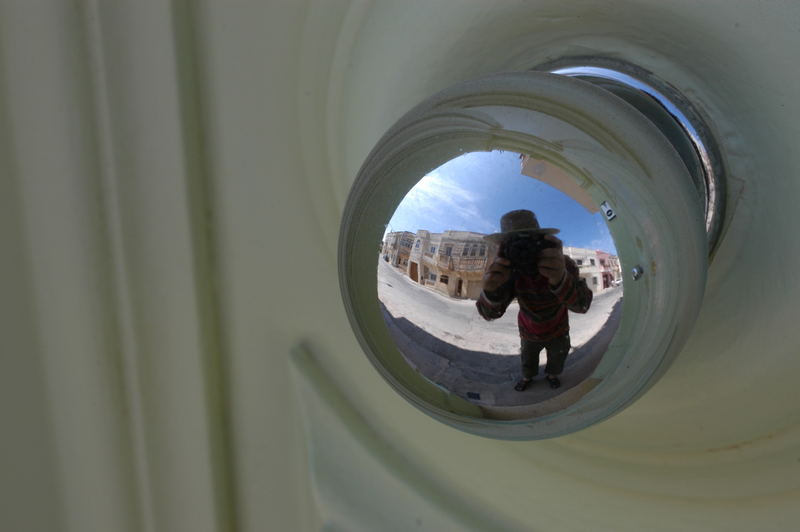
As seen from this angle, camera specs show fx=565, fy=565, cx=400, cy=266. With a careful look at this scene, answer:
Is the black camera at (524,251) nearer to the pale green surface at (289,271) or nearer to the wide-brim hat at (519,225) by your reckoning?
the wide-brim hat at (519,225)

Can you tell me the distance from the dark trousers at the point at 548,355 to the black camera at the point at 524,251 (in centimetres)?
4

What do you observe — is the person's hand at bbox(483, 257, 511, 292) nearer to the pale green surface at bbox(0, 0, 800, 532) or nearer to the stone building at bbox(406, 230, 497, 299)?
the stone building at bbox(406, 230, 497, 299)

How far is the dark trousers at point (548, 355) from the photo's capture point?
274 millimetres

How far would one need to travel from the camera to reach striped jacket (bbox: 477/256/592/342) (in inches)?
10.3

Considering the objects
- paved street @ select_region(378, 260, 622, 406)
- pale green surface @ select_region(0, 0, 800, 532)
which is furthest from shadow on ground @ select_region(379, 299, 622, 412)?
pale green surface @ select_region(0, 0, 800, 532)

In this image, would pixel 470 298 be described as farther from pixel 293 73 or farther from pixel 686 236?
pixel 293 73

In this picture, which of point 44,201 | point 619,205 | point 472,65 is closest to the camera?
point 619,205

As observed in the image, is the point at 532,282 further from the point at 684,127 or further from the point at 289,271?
the point at 289,271

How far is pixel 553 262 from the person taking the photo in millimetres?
260

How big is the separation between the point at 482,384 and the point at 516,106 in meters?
0.14

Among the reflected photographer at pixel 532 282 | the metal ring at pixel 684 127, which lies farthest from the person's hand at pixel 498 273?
the metal ring at pixel 684 127

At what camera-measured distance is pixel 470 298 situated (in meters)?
Result: 0.27

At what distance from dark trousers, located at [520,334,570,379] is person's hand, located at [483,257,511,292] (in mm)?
33

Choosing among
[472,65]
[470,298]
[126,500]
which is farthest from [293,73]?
[126,500]
